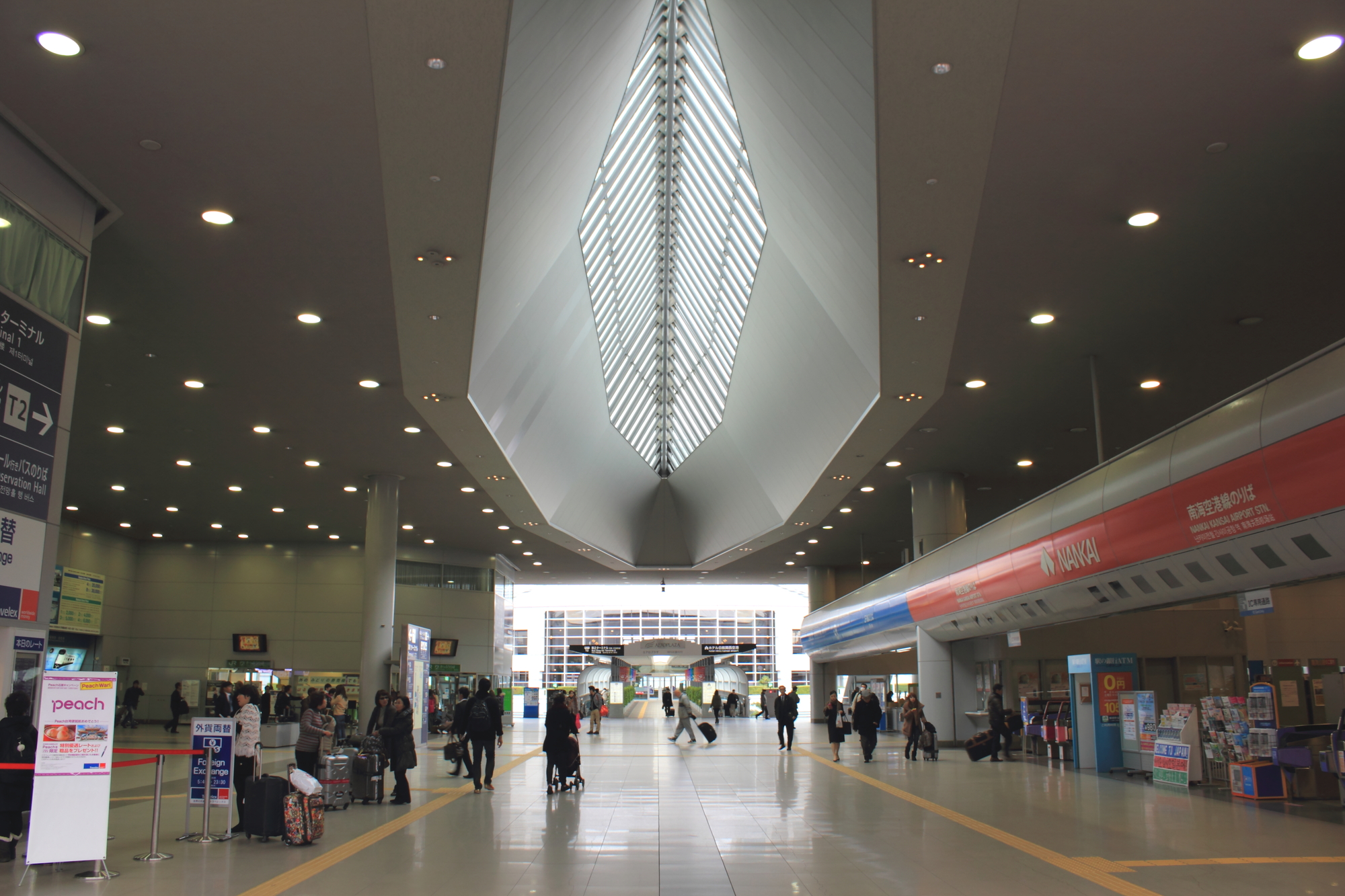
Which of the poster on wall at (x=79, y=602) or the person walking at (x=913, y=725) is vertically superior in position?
the poster on wall at (x=79, y=602)

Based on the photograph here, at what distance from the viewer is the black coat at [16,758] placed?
8492 millimetres

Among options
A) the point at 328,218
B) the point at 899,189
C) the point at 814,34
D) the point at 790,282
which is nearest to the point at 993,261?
the point at 899,189

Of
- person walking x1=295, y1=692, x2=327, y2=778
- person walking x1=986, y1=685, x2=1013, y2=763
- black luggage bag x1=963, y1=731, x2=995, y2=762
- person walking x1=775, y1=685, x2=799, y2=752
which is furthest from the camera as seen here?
person walking x1=775, y1=685, x2=799, y2=752

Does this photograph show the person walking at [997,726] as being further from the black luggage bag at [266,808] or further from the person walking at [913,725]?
the black luggage bag at [266,808]

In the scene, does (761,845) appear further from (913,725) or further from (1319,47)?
(913,725)

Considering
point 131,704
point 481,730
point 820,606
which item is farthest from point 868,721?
point 131,704

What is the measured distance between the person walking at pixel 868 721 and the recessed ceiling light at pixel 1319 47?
51.5ft

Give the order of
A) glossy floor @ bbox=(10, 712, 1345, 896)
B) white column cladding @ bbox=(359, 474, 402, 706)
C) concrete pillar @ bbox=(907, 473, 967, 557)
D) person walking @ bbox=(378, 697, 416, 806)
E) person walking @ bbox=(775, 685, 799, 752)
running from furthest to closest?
person walking @ bbox=(775, 685, 799, 752), concrete pillar @ bbox=(907, 473, 967, 557), white column cladding @ bbox=(359, 474, 402, 706), person walking @ bbox=(378, 697, 416, 806), glossy floor @ bbox=(10, 712, 1345, 896)

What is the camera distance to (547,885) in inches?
313

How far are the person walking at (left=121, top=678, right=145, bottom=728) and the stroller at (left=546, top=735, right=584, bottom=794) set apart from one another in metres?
22.9

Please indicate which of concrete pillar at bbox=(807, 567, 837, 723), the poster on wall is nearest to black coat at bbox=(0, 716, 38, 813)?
the poster on wall

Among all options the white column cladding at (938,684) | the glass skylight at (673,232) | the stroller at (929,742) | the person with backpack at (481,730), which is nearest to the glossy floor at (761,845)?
the person with backpack at (481,730)

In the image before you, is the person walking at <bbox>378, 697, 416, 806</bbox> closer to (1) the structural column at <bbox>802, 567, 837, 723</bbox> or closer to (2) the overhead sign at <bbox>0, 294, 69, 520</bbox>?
(2) the overhead sign at <bbox>0, 294, 69, 520</bbox>

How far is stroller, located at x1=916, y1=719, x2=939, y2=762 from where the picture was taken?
20234mm
